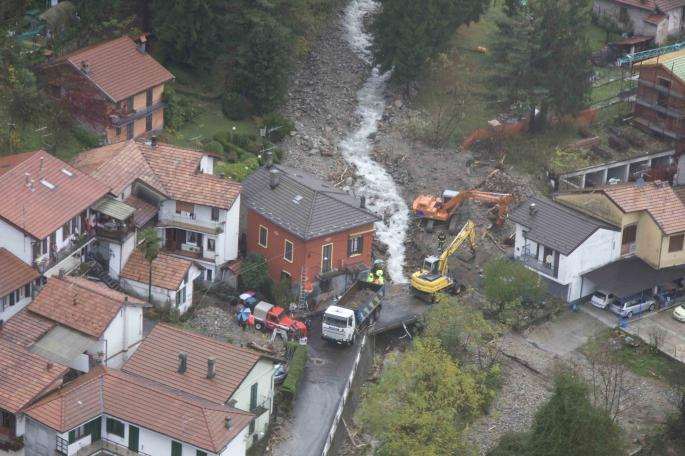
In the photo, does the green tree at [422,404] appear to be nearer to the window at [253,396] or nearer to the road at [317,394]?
the road at [317,394]

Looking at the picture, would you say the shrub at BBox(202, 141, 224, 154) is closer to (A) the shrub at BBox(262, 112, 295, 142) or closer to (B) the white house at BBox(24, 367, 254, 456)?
(A) the shrub at BBox(262, 112, 295, 142)

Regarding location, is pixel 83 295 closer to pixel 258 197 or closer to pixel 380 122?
pixel 258 197

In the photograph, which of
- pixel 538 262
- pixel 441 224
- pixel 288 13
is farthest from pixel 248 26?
pixel 538 262

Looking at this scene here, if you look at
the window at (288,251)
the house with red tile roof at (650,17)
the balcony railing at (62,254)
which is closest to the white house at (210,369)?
the balcony railing at (62,254)

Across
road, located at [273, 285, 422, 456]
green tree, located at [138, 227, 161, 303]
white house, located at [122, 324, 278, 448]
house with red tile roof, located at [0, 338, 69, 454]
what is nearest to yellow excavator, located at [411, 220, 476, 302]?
road, located at [273, 285, 422, 456]

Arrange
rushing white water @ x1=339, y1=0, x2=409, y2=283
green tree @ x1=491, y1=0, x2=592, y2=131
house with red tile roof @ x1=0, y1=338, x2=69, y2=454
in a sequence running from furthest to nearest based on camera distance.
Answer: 1. green tree @ x1=491, y1=0, x2=592, y2=131
2. rushing white water @ x1=339, y1=0, x2=409, y2=283
3. house with red tile roof @ x1=0, y1=338, x2=69, y2=454

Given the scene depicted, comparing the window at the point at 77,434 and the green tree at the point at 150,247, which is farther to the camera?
the green tree at the point at 150,247
